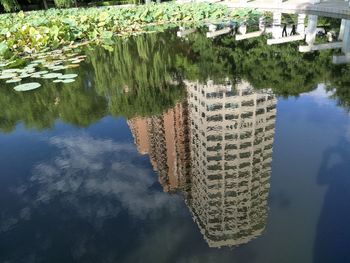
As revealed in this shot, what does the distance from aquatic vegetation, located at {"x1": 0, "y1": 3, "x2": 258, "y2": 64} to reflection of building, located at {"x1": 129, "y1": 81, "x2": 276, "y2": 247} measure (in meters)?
7.42

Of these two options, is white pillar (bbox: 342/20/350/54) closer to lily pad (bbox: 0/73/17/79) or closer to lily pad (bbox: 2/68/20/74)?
lily pad (bbox: 0/73/17/79)

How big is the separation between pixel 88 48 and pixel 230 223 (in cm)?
1401

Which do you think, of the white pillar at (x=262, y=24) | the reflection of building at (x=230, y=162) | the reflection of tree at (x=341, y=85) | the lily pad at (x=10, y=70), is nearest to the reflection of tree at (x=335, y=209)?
the reflection of building at (x=230, y=162)

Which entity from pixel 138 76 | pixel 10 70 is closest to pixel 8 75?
pixel 10 70

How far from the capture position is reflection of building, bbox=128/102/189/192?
17.2 ft

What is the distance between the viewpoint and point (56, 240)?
4.07 meters

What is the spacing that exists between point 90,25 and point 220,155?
54.7 feet

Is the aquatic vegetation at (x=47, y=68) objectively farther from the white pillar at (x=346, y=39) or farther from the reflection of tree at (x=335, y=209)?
the white pillar at (x=346, y=39)

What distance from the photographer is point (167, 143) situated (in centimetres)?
738

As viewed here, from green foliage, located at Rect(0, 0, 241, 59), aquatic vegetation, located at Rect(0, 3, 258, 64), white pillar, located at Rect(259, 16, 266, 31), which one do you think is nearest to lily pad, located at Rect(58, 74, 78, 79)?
aquatic vegetation, located at Rect(0, 3, 258, 64)

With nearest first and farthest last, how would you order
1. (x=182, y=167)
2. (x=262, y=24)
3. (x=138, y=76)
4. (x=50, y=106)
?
(x=182, y=167) < (x=50, y=106) < (x=138, y=76) < (x=262, y=24)

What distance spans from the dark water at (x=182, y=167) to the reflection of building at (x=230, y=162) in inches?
0.9

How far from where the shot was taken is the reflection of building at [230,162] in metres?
4.20

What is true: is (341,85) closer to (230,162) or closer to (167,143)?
(230,162)
